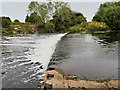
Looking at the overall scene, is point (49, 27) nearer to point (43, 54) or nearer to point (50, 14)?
point (50, 14)

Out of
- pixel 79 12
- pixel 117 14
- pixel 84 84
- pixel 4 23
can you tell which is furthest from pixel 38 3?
pixel 84 84

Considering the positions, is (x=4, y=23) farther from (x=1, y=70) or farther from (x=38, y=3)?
(x=1, y=70)

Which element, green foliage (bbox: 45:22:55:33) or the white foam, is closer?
the white foam

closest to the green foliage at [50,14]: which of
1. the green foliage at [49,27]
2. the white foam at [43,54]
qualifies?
the green foliage at [49,27]

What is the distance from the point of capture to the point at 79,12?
165 ft

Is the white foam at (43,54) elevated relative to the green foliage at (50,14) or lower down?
lower down

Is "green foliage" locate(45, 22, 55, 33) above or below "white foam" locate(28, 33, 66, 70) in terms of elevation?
above

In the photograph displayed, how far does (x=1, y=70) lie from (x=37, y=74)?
3.86ft

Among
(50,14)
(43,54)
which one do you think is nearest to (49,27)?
(50,14)

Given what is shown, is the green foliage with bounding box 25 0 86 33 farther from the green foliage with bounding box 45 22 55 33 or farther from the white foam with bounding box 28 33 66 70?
the white foam with bounding box 28 33 66 70

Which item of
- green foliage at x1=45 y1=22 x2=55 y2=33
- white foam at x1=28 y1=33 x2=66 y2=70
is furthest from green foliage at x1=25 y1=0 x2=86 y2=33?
white foam at x1=28 y1=33 x2=66 y2=70

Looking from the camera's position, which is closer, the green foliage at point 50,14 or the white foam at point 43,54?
the white foam at point 43,54

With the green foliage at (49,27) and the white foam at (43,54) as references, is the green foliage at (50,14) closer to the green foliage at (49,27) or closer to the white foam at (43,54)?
the green foliage at (49,27)

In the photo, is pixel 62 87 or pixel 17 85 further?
pixel 17 85
